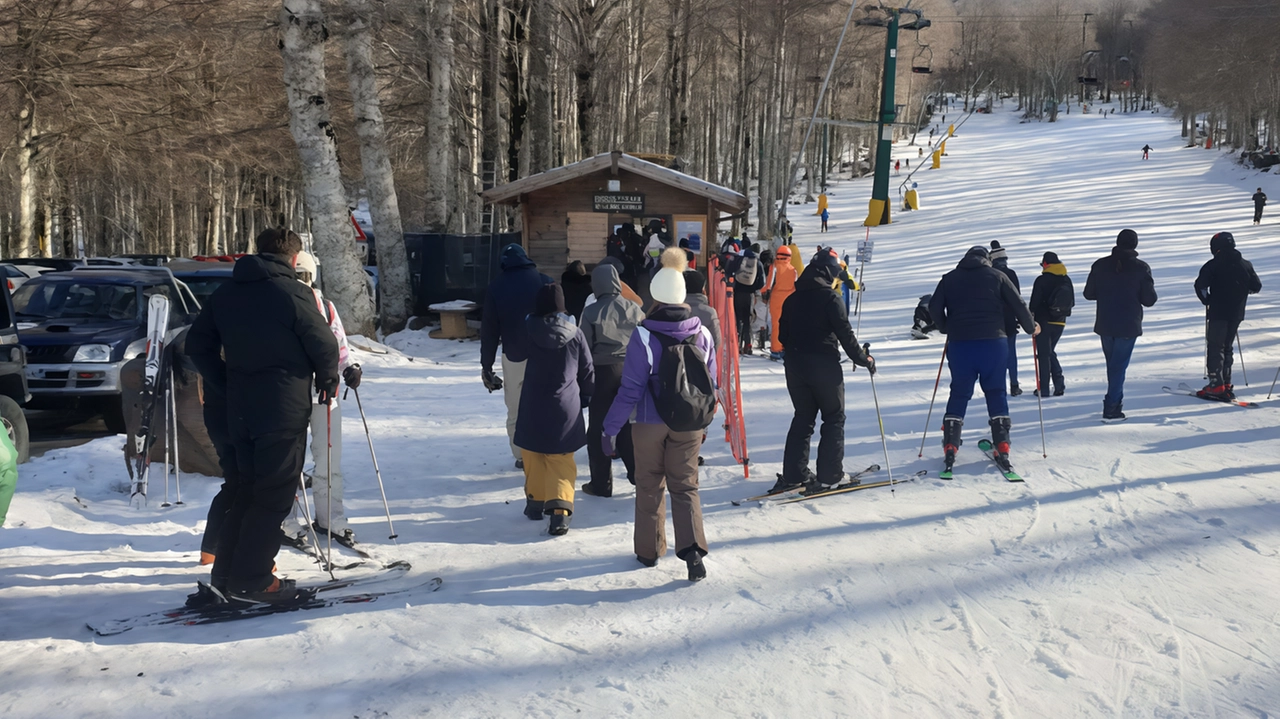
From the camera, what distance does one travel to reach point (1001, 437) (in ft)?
25.9

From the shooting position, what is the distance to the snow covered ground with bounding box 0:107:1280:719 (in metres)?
4.14

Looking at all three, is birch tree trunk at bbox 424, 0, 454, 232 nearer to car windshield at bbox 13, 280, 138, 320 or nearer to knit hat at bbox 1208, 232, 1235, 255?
car windshield at bbox 13, 280, 138, 320

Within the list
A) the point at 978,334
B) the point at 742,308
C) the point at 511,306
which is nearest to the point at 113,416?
the point at 511,306

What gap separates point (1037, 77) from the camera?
112 meters

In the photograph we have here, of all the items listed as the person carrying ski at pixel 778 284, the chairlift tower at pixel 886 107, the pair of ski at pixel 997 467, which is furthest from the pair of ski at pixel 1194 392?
the chairlift tower at pixel 886 107

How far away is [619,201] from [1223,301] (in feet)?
35.4

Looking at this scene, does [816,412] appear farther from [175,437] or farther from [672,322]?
[175,437]

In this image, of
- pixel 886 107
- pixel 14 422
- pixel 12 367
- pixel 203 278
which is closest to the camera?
pixel 14 422

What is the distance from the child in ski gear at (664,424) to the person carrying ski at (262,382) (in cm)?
168

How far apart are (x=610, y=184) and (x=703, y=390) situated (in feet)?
43.9

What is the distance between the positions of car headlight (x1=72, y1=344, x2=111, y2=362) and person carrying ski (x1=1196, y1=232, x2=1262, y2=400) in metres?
12.0

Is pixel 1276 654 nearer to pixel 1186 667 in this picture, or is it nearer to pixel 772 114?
pixel 1186 667

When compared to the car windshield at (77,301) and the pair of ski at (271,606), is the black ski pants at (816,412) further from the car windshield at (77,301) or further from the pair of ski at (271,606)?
the car windshield at (77,301)

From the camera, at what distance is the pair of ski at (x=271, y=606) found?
181 inches
